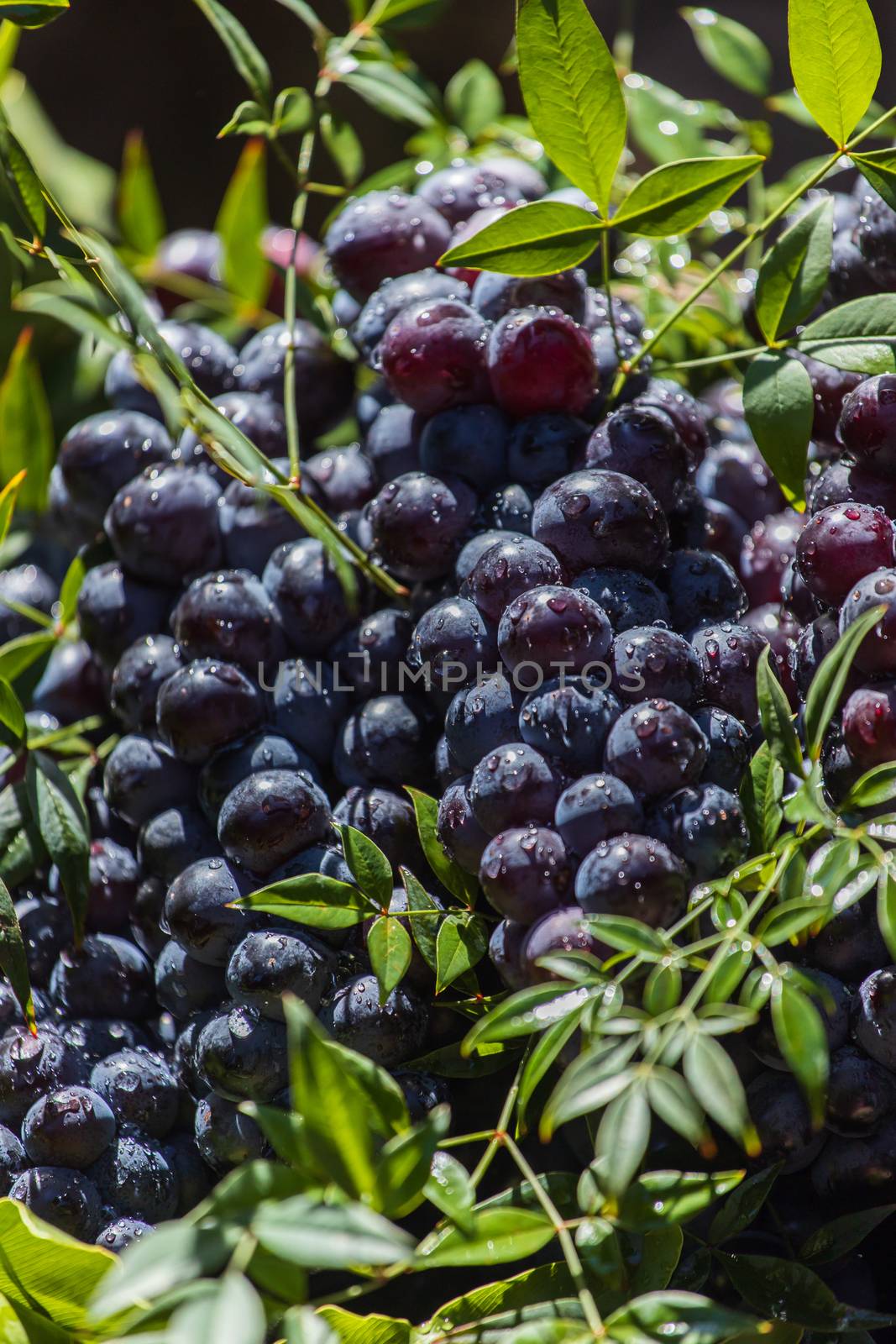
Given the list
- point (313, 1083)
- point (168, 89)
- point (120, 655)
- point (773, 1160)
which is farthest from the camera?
point (168, 89)

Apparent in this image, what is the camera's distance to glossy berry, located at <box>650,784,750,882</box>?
383mm

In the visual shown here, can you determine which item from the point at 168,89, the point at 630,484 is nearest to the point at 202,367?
the point at 630,484

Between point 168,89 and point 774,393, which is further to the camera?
point 168,89

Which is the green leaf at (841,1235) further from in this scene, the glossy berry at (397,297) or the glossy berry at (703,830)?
the glossy berry at (397,297)

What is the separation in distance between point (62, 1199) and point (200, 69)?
35.3 inches

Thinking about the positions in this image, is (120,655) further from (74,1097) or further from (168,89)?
(168,89)

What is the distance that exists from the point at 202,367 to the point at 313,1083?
0.41 m

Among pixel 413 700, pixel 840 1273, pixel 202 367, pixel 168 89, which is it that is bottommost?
pixel 840 1273

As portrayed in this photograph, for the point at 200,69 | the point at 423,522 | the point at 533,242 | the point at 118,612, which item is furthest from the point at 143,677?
the point at 200,69

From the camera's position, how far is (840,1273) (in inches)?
17.2

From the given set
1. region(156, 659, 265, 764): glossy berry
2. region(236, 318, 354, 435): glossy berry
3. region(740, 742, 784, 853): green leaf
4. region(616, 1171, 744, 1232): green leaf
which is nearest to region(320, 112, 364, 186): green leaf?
region(236, 318, 354, 435): glossy berry

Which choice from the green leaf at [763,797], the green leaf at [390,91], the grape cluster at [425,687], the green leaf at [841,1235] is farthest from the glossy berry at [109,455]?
the green leaf at [841,1235]

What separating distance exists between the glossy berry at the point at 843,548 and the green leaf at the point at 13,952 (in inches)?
13.2

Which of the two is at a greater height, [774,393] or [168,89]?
[168,89]
